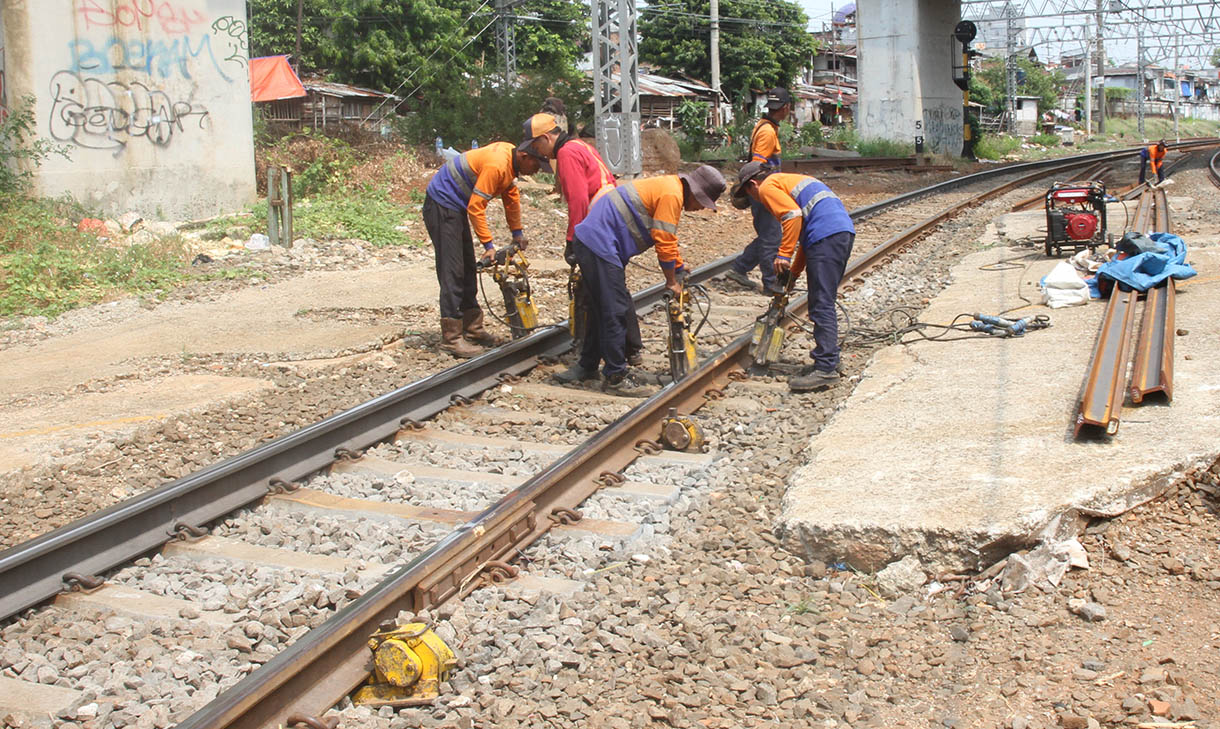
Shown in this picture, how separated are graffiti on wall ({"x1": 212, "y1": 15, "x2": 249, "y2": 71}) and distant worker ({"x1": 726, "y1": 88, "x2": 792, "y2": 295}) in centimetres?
912

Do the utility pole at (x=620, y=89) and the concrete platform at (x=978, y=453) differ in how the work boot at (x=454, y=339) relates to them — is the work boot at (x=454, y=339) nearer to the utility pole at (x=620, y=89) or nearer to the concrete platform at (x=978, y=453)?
the concrete platform at (x=978, y=453)

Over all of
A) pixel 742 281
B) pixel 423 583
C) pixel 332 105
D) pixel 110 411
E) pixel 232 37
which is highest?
pixel 332 105

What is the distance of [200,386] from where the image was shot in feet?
25.8

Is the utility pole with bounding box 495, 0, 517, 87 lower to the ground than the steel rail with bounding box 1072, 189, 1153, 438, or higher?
higher

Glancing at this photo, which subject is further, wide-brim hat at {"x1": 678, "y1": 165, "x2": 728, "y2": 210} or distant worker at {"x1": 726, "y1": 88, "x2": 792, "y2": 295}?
distant worker at {"x1": 726, "y1": 88, "x2": 792, "y2": 295}

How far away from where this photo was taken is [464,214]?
8375 millimetres

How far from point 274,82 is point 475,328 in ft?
75.9

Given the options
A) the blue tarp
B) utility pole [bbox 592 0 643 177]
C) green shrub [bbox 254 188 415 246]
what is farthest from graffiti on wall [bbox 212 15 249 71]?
the blue tarp

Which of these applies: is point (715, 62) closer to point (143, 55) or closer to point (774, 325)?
point (143, 55)

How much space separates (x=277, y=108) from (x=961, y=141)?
23.4 m

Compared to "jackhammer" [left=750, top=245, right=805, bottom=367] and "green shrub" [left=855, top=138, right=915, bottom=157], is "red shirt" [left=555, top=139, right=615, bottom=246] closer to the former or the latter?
"jackhammer" [left=750, top=245, right=805, bottom=367]

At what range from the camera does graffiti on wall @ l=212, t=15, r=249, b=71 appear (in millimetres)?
16047

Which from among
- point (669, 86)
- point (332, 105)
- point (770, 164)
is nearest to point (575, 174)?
point (770, 164)

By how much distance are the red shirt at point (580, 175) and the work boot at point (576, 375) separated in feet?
3.23
